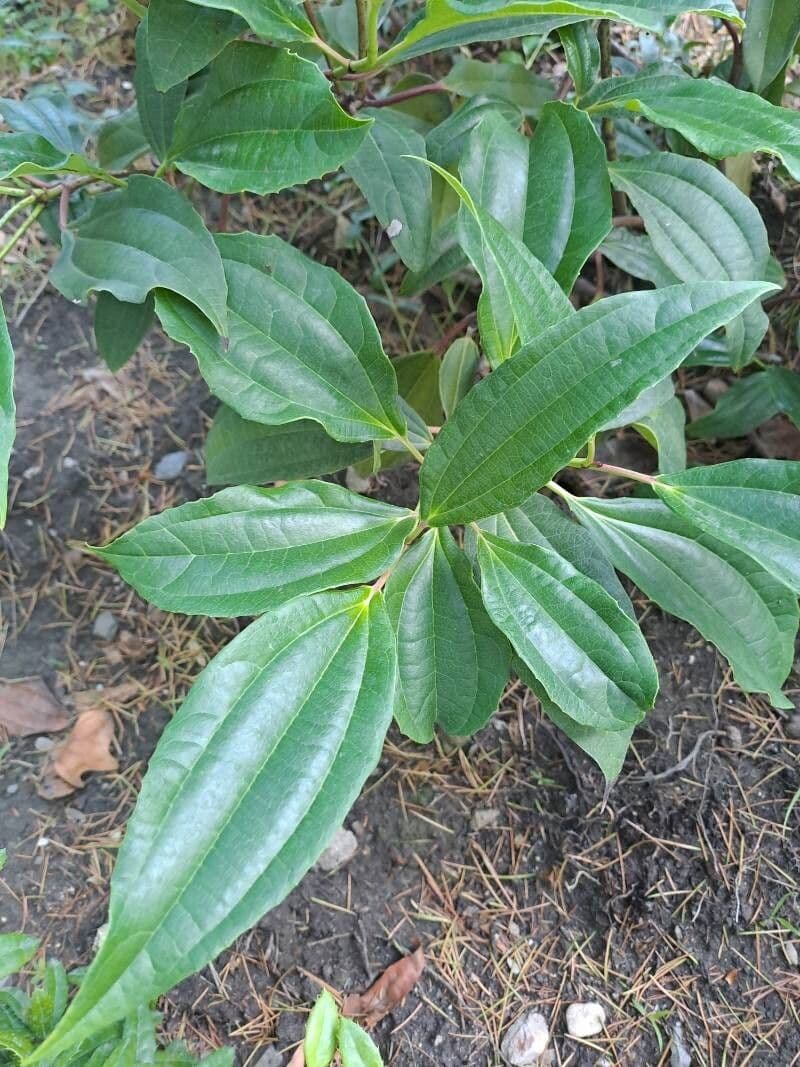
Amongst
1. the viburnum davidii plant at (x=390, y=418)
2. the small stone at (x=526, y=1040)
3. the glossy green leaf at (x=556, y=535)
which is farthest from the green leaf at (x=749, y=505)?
the small stone at (x=526, y=1040)

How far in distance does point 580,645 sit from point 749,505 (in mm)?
241

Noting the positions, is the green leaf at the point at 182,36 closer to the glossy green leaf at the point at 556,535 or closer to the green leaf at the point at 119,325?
the green leaf at the point at 119,325

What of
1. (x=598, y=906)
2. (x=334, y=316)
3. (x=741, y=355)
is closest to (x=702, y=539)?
(x=741, y=355)

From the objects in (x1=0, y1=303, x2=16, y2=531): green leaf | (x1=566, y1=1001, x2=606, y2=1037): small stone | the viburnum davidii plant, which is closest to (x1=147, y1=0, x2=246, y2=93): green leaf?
the viburnum davidii plant

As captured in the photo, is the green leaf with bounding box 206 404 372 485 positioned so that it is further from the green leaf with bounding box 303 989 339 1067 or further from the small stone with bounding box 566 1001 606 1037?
the small stone with bounding box 566 1001 606 1037

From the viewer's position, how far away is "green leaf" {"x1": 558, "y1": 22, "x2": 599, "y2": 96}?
3.23 ft

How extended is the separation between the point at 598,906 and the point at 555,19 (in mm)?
1215

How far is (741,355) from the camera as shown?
1.08m

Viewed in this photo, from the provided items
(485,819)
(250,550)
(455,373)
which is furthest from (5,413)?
(485,819)

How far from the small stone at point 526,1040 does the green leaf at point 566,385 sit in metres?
0.82

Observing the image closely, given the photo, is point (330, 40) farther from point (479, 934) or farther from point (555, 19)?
point (479, 934)

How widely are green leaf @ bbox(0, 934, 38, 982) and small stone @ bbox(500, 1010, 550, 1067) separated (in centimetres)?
68

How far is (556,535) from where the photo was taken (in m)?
1.00

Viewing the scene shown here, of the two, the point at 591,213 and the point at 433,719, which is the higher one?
the point at 591,213
